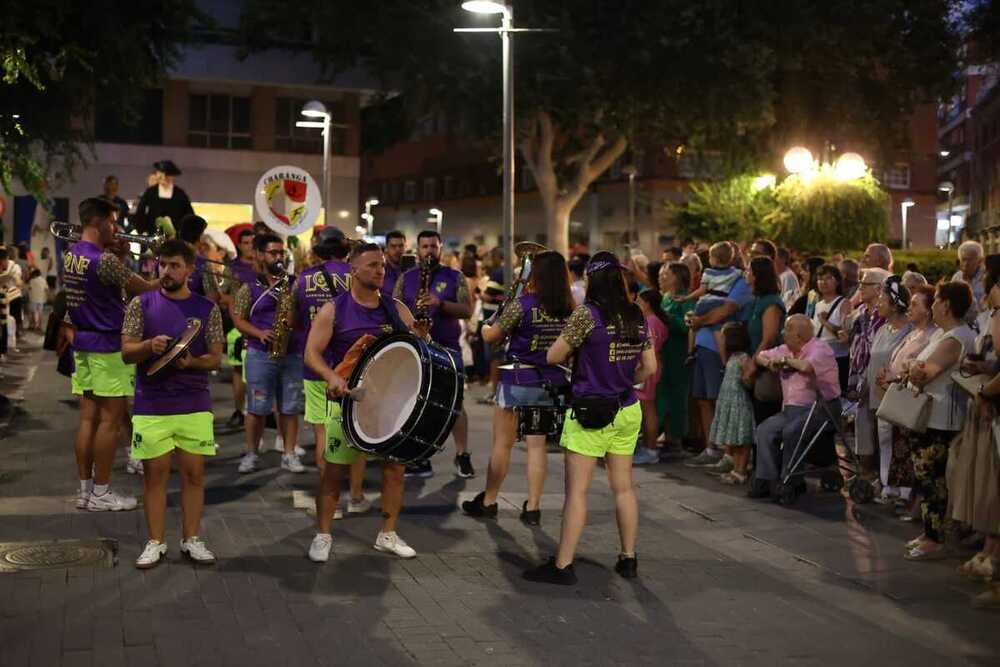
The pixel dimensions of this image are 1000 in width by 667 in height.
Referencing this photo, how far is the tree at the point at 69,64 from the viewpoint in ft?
47.6

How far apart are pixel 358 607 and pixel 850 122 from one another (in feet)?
105

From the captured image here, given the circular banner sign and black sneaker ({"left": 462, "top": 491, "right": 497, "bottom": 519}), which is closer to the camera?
black sneaker ({"left": 462, "top": 491, "right": 497, "bottom": 519})

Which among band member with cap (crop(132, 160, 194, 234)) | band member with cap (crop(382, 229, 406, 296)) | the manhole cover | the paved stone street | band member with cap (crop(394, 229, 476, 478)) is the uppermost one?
band member with cap (crop(132, 160, 194, 234))

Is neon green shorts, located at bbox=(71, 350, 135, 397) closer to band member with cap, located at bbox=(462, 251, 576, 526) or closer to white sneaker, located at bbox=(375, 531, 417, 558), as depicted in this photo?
white sneaker, located at bbox=(375, 531, 417, 558)

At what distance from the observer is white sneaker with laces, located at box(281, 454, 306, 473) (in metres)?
11.9

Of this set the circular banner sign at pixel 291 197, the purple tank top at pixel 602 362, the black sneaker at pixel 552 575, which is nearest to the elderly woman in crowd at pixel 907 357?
the purple tank top at pixel 602 362

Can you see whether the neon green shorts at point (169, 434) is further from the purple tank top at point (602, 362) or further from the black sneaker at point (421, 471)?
the black sneaker at point (421, 471)

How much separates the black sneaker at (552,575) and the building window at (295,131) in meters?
36.9

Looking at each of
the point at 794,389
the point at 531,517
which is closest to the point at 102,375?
the point at 531,517

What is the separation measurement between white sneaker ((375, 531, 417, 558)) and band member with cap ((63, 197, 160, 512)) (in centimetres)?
222

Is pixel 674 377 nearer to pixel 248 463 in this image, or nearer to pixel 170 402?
pixel 248 463

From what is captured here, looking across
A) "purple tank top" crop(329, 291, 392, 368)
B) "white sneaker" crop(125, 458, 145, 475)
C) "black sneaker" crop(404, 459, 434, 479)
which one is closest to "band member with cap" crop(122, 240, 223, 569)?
"purple tank top" crop(329, 291, 392, 368)

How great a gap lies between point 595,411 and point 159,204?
28.7ft

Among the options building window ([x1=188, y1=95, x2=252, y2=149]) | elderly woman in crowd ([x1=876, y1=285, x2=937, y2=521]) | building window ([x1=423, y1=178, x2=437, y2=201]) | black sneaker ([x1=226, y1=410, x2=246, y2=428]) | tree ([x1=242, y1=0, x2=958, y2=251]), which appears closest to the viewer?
elderly woman in crowd ([x1=876, y1=285, x2=937, y2=521])
